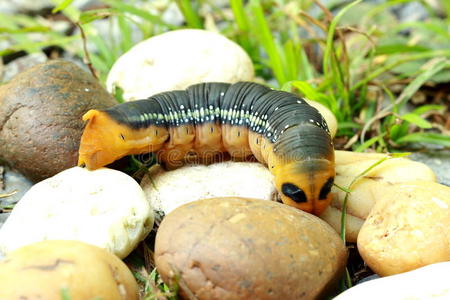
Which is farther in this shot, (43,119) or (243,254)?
(43,119)

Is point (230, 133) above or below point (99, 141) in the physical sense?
below

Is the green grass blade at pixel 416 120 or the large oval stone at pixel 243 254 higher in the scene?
the large oval stone at pixel 243 254

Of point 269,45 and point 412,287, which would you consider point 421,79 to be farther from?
point 412,287

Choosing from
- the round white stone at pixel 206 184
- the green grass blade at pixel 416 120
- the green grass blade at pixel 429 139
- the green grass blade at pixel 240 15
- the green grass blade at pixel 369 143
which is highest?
the green grass blade at pixel 240 15

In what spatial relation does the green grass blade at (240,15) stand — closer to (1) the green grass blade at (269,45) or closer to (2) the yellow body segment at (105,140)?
(1) the green grass blade at (269,45)

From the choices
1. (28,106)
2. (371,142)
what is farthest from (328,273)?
(28,106)

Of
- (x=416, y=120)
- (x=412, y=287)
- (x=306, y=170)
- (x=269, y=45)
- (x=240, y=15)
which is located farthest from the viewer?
(x=240, y=15)

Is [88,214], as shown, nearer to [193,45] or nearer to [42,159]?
[42,159]

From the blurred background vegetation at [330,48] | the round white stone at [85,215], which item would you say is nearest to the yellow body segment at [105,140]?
the round white stone at [85,215]

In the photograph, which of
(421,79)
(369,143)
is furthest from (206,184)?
(421,79)
